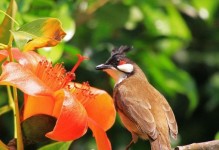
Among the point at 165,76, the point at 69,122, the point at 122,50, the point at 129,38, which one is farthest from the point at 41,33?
the point at 129,38

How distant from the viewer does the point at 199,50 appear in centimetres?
610

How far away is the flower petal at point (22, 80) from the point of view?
1.68 meters

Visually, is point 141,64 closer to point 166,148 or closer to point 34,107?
point 166,148

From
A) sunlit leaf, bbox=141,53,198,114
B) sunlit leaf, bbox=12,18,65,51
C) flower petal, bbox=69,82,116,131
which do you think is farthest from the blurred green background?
sunlit leaf, bbox=12,18,65,51

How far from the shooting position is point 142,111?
9.77ft

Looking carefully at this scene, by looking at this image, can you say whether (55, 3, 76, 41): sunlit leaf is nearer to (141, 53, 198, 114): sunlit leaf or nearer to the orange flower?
(141, 53, 198, 114): sunlit leaf

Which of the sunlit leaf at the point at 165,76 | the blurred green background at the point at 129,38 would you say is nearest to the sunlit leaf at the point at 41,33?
the blurred green background at the point at 129,38

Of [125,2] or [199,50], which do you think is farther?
[199,50]

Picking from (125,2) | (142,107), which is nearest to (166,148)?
(142,107)

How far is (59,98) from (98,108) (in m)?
0.25

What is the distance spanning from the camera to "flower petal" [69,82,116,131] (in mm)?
2025

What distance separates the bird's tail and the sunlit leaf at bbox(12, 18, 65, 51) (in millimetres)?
1076

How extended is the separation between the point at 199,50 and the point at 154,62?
77.2 inches

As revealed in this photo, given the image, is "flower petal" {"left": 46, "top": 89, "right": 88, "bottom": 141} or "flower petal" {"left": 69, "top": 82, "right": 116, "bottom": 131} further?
"flower petal" {"left": 69, "top": 82, "right": 116, "bottom": 131}
